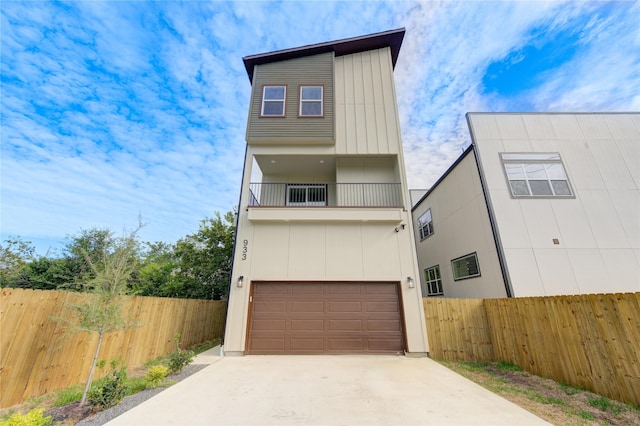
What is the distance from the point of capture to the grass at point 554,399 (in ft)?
11.0

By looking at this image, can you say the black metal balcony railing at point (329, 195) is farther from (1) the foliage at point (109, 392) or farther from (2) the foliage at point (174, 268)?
(1) the foliage at point (109, 392)

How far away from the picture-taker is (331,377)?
4934mm

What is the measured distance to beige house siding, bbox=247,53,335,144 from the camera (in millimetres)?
9078

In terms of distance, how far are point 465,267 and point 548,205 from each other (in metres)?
3.53

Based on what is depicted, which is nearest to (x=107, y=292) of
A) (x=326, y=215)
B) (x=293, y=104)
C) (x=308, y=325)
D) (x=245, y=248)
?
(x=245, y=248)

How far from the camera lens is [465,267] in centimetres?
969

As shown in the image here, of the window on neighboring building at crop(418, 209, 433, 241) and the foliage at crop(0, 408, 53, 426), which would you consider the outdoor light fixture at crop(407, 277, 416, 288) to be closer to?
the window on neighboring building at crop(418, 209, 433, 241)

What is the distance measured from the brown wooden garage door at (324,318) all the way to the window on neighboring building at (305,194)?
12.7 feet

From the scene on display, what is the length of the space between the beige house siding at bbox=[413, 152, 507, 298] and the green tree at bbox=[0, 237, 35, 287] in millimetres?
21236

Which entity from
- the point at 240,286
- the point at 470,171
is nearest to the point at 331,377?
the point at 240,286

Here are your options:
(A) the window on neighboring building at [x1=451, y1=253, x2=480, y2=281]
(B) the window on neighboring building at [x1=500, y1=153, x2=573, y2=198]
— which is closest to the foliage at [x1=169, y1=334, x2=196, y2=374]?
(A) the window on neighboring building at [x1=451, y1=253, x2=480, y2=281]

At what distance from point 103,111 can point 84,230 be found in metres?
6.78

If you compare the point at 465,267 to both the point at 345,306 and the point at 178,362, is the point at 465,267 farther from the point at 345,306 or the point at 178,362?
the point at 178,362

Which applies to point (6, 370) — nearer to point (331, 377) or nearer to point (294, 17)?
point (331, 377)
